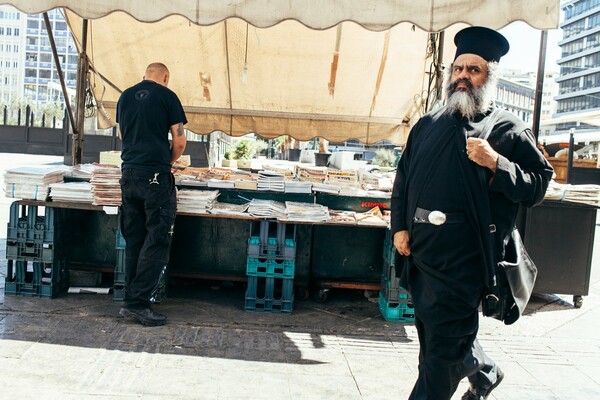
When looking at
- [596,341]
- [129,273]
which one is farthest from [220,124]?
[596,341]

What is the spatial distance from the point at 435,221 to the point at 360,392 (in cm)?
161

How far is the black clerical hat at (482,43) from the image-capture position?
10.8 feet

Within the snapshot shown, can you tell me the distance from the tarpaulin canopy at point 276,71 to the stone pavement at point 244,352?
3.08 m

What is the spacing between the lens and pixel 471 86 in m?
3.28

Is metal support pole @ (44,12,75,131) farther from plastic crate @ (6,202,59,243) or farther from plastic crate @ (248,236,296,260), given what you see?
plastic crate @ (248,236,296,260)

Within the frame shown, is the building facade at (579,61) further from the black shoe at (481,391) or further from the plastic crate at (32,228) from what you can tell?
the black shoe at (481,391)

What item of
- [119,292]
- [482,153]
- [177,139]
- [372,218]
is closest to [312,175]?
[372,218]

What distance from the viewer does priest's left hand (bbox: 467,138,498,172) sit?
307cm

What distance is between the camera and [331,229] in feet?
22.1

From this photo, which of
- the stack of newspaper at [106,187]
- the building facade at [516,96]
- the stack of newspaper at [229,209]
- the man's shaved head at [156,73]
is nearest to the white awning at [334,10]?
the man's shaved head at [156,73]

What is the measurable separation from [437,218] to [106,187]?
3.58 m

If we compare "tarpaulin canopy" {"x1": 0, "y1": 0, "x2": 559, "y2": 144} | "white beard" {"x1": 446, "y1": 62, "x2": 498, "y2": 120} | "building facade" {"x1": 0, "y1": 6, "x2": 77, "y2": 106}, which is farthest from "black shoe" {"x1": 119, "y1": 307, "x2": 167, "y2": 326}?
"building facade" {"x1": 0, "y1": 6, "x2": 77, "y2": 106}

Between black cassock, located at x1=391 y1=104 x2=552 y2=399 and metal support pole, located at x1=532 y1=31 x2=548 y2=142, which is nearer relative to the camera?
black cassock, located at x1=391 y1=104 x2=552 y2=399

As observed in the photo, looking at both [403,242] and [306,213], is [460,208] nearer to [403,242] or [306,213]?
[403,242]
